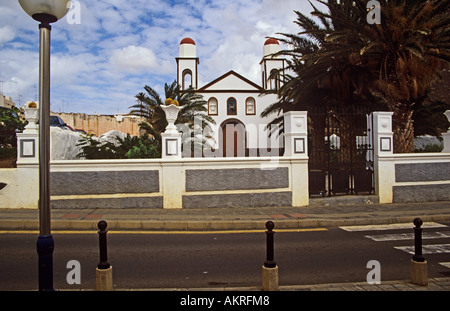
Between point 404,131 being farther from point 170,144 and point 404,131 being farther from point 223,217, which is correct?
point 170,144

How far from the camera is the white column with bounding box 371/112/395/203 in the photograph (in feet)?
36.6

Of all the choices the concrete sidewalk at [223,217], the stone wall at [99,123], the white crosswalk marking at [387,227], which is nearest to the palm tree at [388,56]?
the concrete sidewalk at [223,217]

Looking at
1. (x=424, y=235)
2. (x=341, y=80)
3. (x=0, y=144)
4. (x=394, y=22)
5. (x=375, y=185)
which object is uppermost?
(x=394, y=22)

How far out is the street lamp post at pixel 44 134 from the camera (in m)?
3.34

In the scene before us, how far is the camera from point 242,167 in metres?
10.3

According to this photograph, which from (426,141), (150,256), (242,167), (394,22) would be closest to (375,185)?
(242,167)

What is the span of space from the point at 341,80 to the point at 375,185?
195 inches

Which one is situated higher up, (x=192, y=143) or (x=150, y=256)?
(x=192, y=143)

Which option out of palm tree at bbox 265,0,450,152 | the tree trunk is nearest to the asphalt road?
the tree trunk

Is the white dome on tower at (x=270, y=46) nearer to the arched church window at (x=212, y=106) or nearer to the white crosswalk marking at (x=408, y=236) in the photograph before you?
the arched church window at (x=212, y=106)

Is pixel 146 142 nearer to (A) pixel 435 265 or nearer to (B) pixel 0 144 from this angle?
(B) pixel 0 144

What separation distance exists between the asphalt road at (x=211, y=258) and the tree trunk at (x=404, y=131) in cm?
522

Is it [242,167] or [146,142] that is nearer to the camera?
[242,167]
